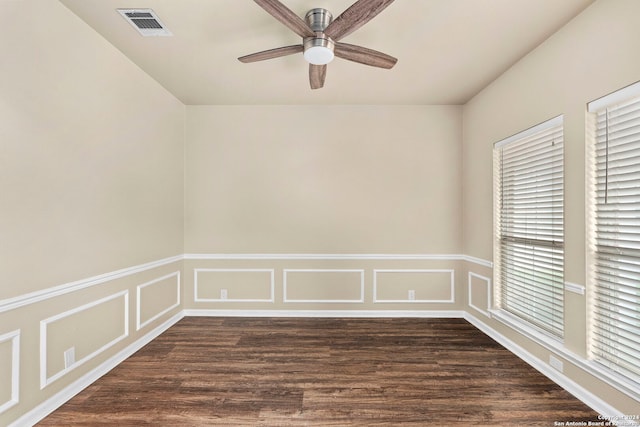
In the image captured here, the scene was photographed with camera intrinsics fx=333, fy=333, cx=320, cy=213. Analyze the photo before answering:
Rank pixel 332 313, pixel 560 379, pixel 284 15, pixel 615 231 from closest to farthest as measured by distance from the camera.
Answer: pixel 284 15
pixel 615 231
pixel 560 379
pixel 332 313

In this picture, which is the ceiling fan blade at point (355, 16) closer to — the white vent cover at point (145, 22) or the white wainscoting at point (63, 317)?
the white vent cover at point (145, 22)

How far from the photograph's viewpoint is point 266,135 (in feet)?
14.1

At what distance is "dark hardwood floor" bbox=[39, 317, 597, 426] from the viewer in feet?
7.23

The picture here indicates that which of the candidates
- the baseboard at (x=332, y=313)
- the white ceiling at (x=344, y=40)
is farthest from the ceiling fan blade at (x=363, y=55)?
the baseboard at (x=332, y=313)

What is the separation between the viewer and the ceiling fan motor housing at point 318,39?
223 centimetres

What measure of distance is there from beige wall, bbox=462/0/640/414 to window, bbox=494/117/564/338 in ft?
0.42

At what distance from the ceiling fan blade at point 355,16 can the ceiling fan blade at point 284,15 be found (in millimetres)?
159

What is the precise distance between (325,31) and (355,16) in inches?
10.7

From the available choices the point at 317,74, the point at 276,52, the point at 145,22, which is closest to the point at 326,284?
the point at 317,74

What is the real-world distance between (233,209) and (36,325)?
241 centimetres

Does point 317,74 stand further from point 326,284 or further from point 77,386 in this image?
point 77,386

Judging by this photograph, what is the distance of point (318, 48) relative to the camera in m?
2.24

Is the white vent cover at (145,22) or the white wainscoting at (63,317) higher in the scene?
the white vent cover at (145,22)

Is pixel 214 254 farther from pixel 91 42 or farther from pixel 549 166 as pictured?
pixel 549 166
